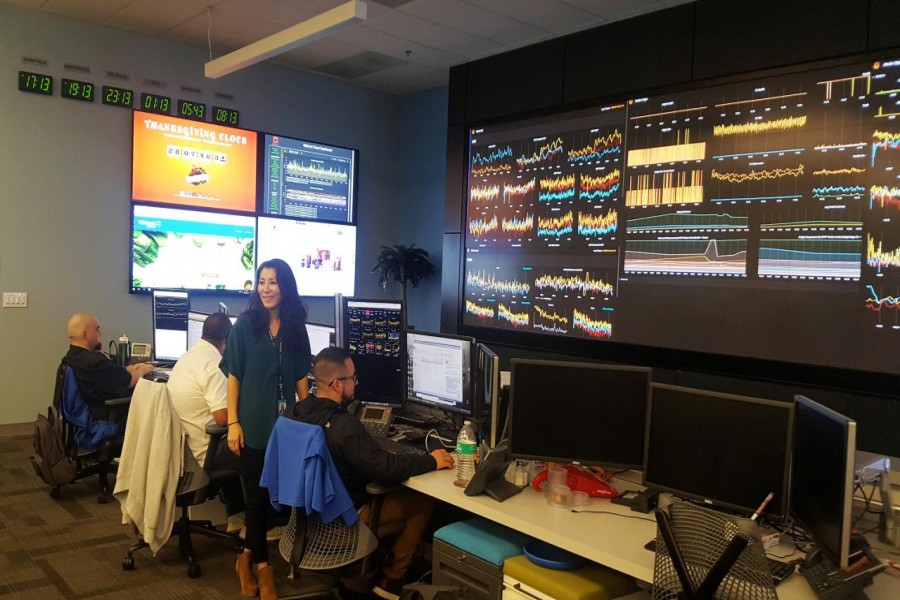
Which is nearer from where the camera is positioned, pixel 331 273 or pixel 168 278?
pixel 168 278

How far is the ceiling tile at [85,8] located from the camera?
5.54 meters

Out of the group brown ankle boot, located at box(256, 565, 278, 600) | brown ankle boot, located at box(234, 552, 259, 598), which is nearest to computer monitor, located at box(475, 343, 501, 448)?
brown ankle boot, located at box(256, 565, 278, 600)

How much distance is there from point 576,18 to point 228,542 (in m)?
4.78

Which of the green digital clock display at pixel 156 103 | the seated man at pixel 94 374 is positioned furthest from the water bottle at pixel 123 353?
the green digital clock display at pixel 156 103

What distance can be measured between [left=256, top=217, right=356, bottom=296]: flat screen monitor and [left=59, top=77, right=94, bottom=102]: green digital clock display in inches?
74.2

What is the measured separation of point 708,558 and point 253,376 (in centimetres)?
221

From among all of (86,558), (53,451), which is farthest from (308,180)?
(86,558)

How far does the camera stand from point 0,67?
18.3ft

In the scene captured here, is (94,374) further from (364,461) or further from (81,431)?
(364,461)

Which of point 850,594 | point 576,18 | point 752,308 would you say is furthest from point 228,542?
point 576,18

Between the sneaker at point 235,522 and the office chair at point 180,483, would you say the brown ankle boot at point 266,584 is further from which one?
the sneaker at point 235,522

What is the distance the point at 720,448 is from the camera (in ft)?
7.43

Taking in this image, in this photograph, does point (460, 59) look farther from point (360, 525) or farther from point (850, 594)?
point (850, 594)

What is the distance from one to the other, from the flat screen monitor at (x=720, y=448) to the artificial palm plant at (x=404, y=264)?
5.20m
